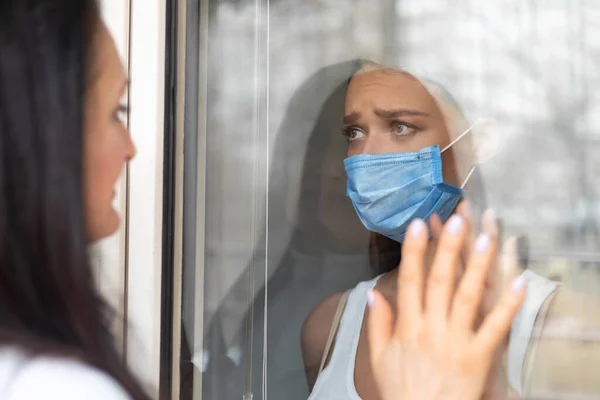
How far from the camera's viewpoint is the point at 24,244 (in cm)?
70

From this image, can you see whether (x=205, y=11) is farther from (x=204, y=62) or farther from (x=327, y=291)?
(x=327, y=291)

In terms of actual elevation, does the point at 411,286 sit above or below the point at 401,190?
below

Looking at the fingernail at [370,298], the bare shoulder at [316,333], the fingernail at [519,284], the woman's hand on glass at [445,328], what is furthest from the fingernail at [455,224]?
the bare shoulder at [316,333]

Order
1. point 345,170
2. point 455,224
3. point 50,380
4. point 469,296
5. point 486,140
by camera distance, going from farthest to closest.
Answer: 1. point 345,170
2. point 486,140
3. point 455,224
4. point 469,296
5. point 50,380

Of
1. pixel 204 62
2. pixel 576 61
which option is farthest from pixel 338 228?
pixel 576 61

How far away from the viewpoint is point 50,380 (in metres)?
0.63

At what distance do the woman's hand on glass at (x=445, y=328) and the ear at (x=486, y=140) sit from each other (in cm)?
21

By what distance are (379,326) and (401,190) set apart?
0.23 meters

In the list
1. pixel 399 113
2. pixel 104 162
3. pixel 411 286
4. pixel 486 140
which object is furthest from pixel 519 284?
pixel 104 162

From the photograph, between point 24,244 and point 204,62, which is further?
point 204,62

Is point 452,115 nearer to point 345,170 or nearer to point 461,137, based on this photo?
point 461,137

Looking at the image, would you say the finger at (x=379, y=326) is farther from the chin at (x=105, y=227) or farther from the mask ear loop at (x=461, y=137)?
the chin at (x=105, y=227)

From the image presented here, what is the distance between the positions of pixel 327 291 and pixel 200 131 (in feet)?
1.42

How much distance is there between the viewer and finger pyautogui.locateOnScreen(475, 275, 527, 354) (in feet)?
2.57
